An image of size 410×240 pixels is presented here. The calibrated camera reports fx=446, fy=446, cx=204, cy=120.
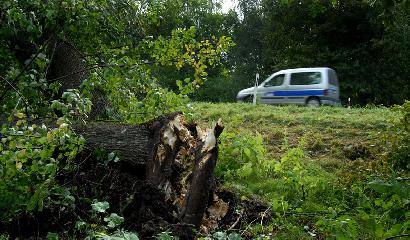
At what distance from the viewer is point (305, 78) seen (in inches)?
756

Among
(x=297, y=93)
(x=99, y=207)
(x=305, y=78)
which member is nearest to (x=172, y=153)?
(x=99, y=207)

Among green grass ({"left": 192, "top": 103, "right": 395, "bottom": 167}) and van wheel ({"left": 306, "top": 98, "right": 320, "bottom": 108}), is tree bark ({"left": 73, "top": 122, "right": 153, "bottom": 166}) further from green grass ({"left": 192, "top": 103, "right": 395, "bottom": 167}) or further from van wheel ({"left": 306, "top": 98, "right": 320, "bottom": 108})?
van wheel ({"left": 306, "top": 98, "right": 320, "bottom": 108})

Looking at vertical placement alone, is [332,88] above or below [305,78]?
below

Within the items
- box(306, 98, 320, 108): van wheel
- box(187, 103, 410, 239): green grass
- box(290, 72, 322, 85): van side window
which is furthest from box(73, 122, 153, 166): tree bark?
box(290, 72, 322, 85): van side window

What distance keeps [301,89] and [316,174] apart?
12688 mm

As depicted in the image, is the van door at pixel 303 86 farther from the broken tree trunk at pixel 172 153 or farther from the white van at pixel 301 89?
the broken tree trunk at pixel 172 153

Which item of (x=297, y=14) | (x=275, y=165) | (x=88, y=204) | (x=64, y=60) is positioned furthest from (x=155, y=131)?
(x=297, y=14)

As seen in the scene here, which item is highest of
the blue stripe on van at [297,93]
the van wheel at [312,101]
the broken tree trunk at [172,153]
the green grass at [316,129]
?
the broken tree trunk at [172,153]

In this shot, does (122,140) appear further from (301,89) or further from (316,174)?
(301,89)

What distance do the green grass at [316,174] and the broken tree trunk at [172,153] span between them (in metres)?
0.52

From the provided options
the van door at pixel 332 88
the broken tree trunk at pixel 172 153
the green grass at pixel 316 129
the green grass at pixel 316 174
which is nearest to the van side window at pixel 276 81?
the van door at pixel 332 88

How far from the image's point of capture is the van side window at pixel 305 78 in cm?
1873

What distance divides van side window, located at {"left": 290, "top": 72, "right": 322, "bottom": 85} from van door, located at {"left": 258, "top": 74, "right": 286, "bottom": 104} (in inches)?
19.2

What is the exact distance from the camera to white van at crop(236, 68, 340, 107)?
1808 centimetres
